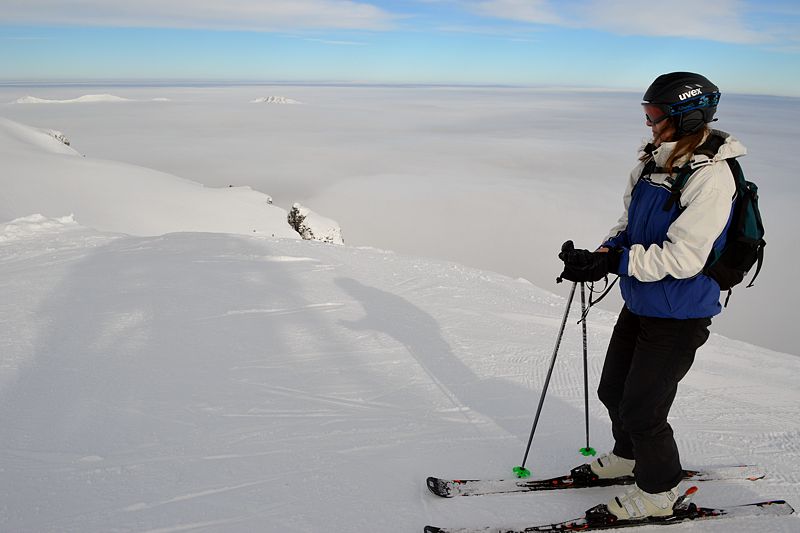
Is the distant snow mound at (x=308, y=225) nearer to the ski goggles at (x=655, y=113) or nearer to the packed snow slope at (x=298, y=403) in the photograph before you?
the packed snow slope at (x=298, y=403)

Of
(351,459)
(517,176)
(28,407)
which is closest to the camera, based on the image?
(351,459)

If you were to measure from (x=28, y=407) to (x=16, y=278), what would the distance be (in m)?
3.98

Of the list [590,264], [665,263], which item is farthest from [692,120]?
[590,264]

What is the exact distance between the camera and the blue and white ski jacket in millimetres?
2350

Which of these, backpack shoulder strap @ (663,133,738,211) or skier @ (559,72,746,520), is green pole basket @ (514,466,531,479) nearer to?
skier @ (559,72,746,520)

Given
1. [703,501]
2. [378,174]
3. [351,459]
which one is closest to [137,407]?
[351,459]

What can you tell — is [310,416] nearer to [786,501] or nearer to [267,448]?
[267,448]

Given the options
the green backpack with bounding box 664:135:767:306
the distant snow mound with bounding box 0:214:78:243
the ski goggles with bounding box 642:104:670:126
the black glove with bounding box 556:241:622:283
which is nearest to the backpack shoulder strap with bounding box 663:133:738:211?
the green backpack with bounding box 664:135:767:306

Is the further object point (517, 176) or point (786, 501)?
point (517, 176)

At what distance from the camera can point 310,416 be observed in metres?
4.09

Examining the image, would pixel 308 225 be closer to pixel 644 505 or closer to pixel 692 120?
pixel 644 505

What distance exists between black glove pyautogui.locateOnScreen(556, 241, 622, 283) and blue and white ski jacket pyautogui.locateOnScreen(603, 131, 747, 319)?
0.25ft

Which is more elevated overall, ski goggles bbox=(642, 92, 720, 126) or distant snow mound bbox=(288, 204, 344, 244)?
ski goggles bbox=(642, 92, 720, 126)

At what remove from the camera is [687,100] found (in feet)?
8.27
